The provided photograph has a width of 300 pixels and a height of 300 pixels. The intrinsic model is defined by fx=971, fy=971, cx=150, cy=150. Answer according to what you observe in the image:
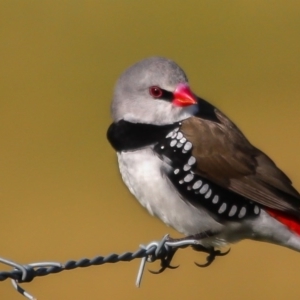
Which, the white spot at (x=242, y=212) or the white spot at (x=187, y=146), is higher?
the white spot at (x=187, y=146)

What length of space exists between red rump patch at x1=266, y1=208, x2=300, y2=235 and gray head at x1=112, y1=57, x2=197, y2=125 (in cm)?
75

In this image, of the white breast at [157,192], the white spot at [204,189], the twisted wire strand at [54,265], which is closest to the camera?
the twisted wire strand at [54,265]

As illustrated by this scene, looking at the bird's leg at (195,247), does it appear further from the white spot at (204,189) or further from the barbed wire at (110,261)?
the white spot at (204,189)

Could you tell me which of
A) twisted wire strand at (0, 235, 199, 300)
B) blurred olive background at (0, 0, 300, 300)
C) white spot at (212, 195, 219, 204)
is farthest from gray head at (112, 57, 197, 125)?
blurred olive background at (0, 0, 300, 300)

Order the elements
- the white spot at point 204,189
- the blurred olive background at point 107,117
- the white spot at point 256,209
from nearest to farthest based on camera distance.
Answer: the white spot at point 204,189
the white spot at point 256,209
the blurred olive background at point 107,117

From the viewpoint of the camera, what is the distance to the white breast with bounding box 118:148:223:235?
5.34 m

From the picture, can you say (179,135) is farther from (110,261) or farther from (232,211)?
(110,261)

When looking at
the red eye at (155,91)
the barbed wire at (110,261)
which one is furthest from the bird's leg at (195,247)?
the red eye at (155,91)

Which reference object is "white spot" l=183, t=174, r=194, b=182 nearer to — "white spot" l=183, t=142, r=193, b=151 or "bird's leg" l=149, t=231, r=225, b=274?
"white spot" l=183, t=142, r=193, b=151

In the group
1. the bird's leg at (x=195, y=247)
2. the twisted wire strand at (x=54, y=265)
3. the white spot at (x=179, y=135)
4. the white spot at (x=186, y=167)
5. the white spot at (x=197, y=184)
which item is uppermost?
the white spot at (x=179, y=135)

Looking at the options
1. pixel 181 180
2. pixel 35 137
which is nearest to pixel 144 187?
pixel 181 180

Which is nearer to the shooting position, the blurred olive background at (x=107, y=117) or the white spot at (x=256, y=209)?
the white spot at (x=256, y=209)

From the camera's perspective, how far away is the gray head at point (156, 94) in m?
5.52

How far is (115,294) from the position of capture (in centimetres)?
832
